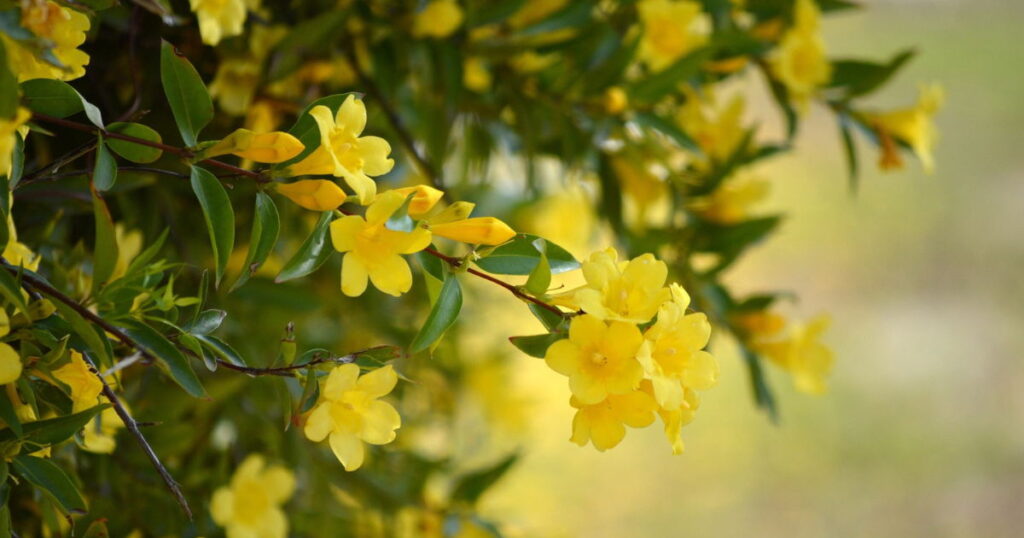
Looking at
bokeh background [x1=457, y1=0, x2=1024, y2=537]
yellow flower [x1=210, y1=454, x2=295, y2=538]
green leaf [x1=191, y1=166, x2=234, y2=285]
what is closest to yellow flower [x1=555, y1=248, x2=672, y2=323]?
green leaf [x1=191, y1=166, x2=234, y2=285]

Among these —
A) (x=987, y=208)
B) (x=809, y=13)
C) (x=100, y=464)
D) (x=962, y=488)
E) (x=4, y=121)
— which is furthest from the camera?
(x=987, y=208)

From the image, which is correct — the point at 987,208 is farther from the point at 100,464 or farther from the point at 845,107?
the point at 100,464

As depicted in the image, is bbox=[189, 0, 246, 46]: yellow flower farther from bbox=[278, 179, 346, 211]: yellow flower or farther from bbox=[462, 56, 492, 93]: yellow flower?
bbox=[462, 56, 492, 93]: yellow flower

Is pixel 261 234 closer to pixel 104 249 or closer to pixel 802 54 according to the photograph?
pixel 104 249

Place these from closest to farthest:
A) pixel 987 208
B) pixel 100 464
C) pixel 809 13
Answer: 1. pixel 100 464
2. pixel 809 13
3. pixel 987 208

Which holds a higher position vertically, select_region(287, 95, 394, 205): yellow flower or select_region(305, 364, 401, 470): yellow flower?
select_region(287, 95, 394, 205): yellow flower

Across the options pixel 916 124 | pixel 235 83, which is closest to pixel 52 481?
pixel 235 83

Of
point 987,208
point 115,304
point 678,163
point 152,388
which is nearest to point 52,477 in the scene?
point 115,304
